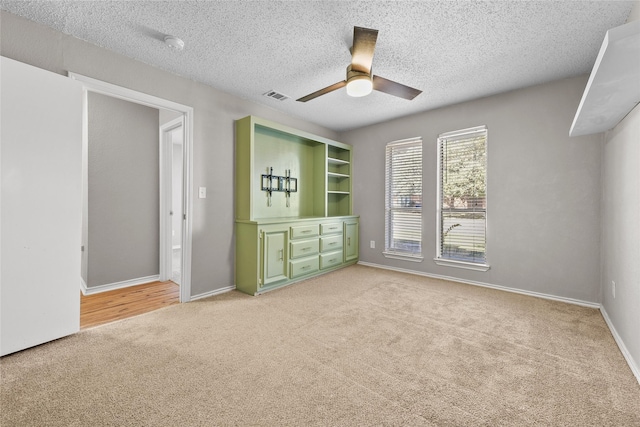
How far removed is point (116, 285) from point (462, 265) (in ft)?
15.7

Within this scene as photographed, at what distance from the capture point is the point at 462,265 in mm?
3799

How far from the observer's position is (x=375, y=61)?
270 centimetres

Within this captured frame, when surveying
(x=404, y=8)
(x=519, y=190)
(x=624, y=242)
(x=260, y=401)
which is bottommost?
(x=260, y=401)

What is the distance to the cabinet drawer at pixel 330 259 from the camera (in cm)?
418

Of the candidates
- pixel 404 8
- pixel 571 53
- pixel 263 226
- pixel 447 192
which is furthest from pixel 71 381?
pixel 571 53

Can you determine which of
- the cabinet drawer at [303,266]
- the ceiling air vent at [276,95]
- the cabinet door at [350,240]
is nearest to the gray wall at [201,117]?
the ceiling air vent at [276,95]

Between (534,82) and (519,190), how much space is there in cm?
126

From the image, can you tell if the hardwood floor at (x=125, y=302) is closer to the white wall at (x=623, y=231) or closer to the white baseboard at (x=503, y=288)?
the white baseboard at (x=503, y=288)

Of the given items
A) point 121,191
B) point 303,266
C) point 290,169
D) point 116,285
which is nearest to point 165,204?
point 121,191

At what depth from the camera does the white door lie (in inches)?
73.6

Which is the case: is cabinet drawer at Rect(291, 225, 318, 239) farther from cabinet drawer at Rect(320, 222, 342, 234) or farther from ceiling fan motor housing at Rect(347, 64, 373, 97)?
ceiling fan motor housing at Rect(347, 64, 373, 97)

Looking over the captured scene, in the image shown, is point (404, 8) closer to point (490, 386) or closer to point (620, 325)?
point (490, 386)

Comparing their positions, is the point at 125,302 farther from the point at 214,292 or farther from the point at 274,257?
the point at 274,257

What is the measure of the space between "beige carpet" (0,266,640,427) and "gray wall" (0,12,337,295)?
0.71 metres
